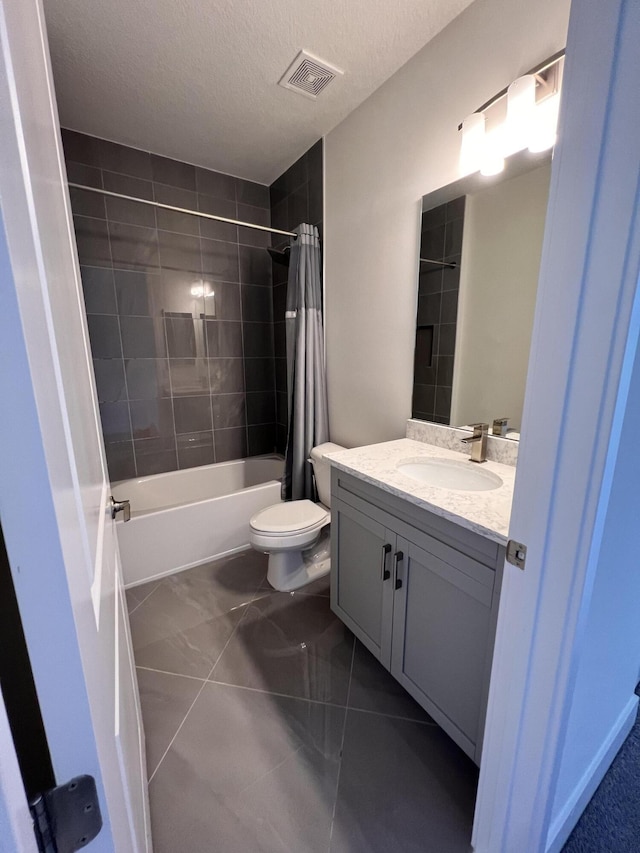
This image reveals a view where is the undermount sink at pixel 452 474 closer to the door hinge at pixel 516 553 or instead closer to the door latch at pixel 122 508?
the door hinge at pixel 516 553

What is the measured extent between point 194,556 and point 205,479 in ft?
2.31

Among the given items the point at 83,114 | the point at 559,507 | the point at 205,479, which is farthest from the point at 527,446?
the point at 83,114

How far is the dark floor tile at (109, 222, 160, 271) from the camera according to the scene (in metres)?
2.31

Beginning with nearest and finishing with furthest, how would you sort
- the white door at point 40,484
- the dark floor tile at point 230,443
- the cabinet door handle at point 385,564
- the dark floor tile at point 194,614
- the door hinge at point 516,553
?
the white door at point 40,484 → the door hinge at point 516,553 → the cabinet door handle at point 385,564 → the dark floor tile at point 194,614 → the dark floor tile at point 230,443

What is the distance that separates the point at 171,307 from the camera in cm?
254

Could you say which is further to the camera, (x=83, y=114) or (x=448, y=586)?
(x=83, y=114)

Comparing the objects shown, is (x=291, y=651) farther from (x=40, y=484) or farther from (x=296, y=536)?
(x=40, y=484)

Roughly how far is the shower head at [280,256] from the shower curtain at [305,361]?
0.37 m

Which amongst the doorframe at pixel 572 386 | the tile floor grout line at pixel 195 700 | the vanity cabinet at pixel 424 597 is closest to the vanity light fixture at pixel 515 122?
the doorframe at pixel 572 386

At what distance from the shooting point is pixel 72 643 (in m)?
0.32

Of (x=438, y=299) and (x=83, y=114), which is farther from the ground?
(x=83, y=114)

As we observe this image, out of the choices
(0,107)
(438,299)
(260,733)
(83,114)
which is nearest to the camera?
(0,107)

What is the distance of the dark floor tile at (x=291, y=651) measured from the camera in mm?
1431

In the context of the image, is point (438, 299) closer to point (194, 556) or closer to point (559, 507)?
point (559, 507)
